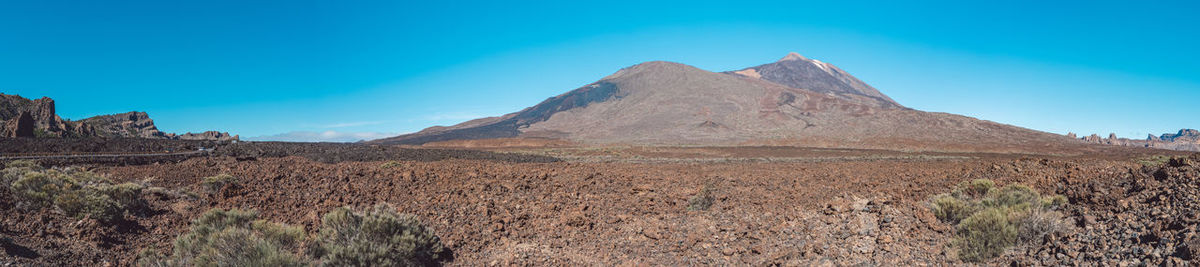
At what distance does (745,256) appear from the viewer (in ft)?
21.2

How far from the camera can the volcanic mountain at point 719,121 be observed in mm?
76306

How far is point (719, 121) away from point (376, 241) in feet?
334

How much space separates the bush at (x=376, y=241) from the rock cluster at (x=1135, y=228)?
7301 millimetres

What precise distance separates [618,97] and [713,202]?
12967cm

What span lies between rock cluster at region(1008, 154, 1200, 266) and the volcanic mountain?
2646 inches

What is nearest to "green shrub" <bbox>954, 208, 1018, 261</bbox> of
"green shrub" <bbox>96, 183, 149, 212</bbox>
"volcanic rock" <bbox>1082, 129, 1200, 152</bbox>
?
"green shrub" <bbox>96, 183, 149, 212</bbox>

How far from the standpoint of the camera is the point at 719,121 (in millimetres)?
103938

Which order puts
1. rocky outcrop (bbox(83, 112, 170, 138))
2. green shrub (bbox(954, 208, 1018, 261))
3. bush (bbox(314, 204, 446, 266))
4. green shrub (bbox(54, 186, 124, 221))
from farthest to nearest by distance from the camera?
rocky outcrop (bbox(83, 112, 170, 138)), green shrub (bbox(54, 186, 124, 221)), bush (bbox(314, 204, 446, 266)), green shrub (bbox(954, 208, 1018, 261))

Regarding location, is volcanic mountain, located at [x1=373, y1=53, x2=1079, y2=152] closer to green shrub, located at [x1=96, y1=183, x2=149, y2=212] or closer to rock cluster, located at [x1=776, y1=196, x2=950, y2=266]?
rock cluster, located at [x1=776, y1=196, x2=950, y2=266]

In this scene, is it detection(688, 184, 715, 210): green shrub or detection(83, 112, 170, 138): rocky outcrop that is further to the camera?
detection(83, 112, 170, 138): rocky outcrop

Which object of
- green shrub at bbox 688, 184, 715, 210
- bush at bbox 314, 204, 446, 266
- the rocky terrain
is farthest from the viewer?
the rocky terrain

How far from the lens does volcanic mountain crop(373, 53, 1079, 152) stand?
3004 inches

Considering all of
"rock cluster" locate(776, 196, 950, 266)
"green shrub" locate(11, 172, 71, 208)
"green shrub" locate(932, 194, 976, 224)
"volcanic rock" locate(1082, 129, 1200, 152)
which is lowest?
"volcanic rock" locate(1082, 129, 1200, 152)

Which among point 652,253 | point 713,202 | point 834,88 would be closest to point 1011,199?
point 713,202
